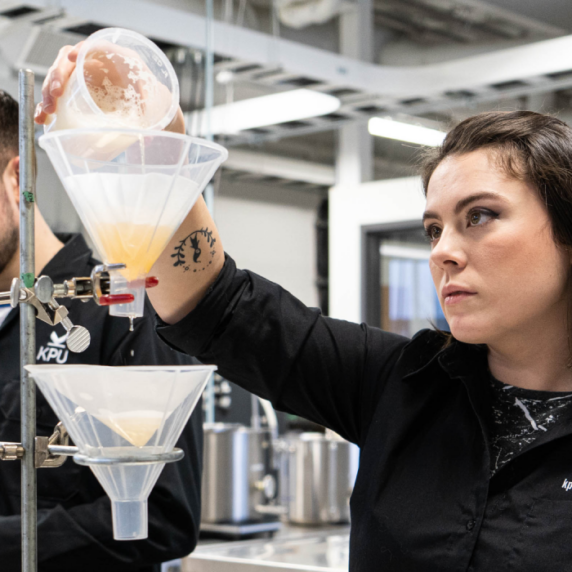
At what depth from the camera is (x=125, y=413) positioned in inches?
31.2

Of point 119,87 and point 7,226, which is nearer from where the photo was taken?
point 119,87

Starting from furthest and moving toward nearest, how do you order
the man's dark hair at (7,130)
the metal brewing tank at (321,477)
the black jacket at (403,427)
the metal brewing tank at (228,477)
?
1. the metal brewing tank at (321,477)
2. the metal brewing tank at (228,477)
3. the man's dark hair at (7,130)
4. the black jacket at (403,427)

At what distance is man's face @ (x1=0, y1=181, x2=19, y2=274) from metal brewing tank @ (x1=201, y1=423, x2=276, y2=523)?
56.7 inches

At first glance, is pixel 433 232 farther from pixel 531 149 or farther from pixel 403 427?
pixel 403 427

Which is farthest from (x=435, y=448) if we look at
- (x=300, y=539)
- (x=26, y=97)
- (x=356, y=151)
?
(x=356, y=151)

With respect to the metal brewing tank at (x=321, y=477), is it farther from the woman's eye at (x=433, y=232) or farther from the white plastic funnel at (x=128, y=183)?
the white plastic funnel at (x=128, y=183)

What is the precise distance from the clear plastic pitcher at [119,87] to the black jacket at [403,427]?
37cm

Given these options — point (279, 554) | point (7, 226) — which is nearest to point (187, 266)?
point (7, 226)

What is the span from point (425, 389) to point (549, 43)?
3.19 m

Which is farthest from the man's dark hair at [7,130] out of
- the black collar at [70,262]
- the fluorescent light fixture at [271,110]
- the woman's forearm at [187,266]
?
the fluorescent light fixture at [271,110]

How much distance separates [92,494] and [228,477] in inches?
55.5

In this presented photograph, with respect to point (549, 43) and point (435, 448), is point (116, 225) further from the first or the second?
point (549, 43)

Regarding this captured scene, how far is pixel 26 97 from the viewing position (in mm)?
897

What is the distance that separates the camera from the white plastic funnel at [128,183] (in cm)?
79
